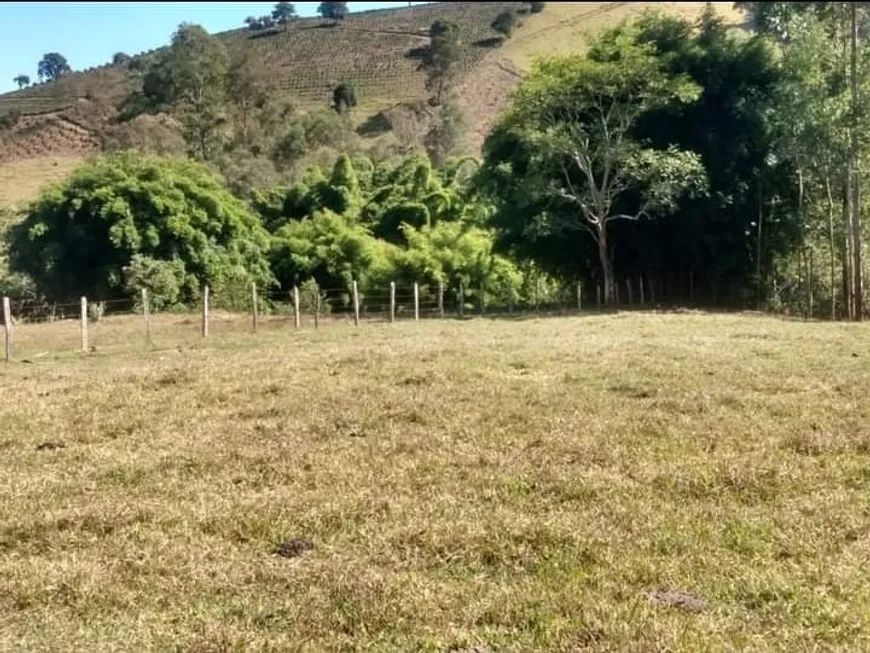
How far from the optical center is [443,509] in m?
5.73

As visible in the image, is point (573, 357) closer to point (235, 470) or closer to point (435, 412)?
point (435, 412)

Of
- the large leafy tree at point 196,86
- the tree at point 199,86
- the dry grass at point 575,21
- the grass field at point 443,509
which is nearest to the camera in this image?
the grass field at point 443,509

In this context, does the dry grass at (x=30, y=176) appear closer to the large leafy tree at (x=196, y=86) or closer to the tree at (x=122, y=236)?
the tree at (x=122, y=236)

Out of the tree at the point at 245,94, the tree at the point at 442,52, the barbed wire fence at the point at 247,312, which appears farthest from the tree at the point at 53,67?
the tree at the point at 245,94

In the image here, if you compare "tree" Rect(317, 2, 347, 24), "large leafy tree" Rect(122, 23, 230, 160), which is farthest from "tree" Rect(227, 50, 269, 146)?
"tree" Rect(317, 2, 347, 24)

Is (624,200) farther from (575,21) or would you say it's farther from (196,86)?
(196,86)

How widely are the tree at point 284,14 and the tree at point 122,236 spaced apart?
13640 millimetres

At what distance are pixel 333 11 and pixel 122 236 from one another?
1666 centimetres

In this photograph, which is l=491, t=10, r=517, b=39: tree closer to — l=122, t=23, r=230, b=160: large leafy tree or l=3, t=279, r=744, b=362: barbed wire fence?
l=3, t=279, r=744, b=362: barbed wire fence

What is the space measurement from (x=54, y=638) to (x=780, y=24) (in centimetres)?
2551

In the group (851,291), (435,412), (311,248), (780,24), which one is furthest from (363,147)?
(435,412)

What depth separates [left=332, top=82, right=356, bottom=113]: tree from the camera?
4391cm

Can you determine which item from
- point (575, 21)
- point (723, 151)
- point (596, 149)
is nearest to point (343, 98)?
point (575, 21)

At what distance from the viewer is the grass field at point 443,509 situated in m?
4.04
